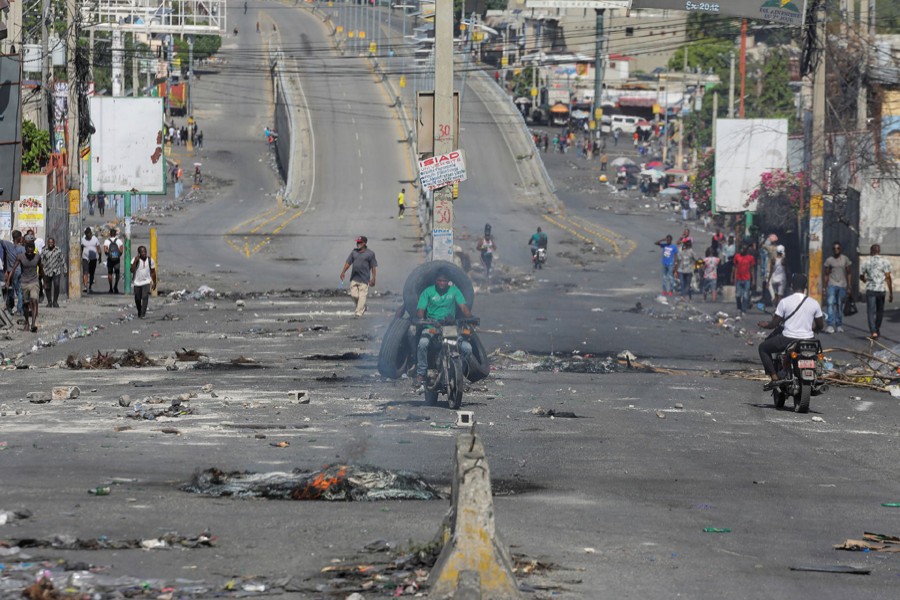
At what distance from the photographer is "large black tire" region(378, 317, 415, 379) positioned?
17328mm

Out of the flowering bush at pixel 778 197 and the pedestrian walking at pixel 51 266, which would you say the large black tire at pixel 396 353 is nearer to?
the pedestrian walking at pixel 51 266

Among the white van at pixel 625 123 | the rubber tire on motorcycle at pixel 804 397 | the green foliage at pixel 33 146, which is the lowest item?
the rubber tire on motorcycle at pixel 804 397

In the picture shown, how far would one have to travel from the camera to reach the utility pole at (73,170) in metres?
33.8

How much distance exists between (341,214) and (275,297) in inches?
1299

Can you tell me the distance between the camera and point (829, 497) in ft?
36.9

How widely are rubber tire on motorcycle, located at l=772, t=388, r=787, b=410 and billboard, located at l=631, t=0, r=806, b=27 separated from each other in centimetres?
943

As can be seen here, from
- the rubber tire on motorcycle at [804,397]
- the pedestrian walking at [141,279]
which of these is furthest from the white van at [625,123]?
the rubber tire on motorcycle at [804,397]

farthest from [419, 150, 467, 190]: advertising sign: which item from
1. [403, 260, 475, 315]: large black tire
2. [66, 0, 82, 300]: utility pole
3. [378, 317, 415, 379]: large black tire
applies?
[66, 0, 82, 300]: utility pole

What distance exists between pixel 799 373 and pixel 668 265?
2239 centimetres

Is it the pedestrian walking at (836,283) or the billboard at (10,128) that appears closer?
the billboard at (10,128)

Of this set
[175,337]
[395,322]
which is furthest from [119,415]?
[175,337]

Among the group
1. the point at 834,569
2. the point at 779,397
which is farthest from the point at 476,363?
the point at 834,569

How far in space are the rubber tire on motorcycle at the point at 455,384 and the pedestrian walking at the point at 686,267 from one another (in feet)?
76.1

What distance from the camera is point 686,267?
1539 inches
